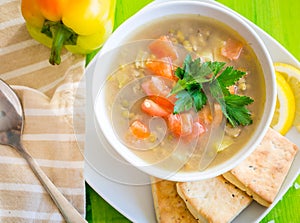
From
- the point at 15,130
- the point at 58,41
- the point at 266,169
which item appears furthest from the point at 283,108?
the point at 15,130

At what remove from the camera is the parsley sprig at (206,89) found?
8.16ft

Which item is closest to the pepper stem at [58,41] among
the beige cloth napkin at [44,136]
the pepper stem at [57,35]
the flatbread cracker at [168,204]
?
the pepper stem at [57,35]

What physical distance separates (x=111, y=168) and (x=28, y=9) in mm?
879

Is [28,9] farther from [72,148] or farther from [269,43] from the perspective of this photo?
[269,43]

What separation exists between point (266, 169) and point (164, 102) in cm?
60

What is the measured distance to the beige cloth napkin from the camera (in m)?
2.75

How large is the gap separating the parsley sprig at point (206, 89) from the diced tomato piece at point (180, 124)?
0.03m

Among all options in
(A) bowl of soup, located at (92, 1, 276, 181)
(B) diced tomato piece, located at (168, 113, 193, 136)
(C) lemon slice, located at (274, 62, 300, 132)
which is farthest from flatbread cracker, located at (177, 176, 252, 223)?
(C) lemon slice, located at (274, 62, 300, 132)

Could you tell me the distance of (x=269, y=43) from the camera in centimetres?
281

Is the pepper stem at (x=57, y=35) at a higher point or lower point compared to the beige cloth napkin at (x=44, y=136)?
higher

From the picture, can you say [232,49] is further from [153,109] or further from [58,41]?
[58,41]

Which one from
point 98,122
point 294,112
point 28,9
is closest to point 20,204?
point 98,122

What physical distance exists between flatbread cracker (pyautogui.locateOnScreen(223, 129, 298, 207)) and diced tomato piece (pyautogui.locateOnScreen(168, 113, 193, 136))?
328mm

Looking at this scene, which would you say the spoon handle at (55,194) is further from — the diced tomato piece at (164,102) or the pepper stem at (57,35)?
the diced tomato piece at (164,102)
